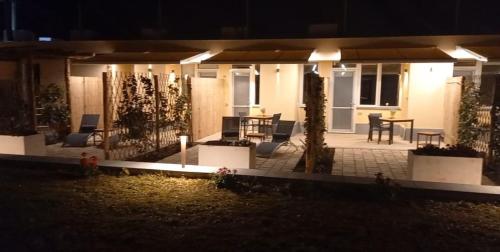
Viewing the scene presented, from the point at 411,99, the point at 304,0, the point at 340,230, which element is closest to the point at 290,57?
the point at 304,0

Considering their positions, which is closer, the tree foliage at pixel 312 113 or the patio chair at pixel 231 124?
the tree foliage at pixel 312 113

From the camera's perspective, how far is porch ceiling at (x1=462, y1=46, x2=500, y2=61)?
336 inches

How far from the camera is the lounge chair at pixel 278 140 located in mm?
9172

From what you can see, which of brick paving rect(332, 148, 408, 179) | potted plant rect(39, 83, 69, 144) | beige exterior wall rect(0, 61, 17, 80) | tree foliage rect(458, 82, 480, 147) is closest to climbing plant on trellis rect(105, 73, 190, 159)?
potted plant rect(39, 83, 69, 144)

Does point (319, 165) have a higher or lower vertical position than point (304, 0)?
lower

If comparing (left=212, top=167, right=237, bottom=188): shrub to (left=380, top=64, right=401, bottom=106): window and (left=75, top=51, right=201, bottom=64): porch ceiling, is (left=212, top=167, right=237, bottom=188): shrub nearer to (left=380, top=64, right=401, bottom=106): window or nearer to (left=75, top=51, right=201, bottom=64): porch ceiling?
(left=75, top=51, right=201, bottom=64): porch ceiling

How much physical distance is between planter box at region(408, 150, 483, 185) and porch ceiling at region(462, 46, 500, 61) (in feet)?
11.9

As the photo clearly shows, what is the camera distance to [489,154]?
25.3ft

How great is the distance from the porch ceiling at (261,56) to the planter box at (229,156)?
2.97 metres

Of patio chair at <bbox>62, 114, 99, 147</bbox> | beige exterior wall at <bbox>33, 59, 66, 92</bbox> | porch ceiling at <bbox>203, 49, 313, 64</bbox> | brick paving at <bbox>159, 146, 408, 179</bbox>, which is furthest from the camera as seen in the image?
beige exterior wall at <bbox>33, 59, 66, 92</bbox>

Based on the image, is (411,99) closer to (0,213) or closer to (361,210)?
(361,210)

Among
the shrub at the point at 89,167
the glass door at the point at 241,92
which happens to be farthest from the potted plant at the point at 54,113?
the glass door at the point at 241,92

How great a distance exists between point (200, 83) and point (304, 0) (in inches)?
154

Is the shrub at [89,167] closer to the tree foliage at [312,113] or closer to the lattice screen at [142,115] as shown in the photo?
the lattice screen at [142,115]
